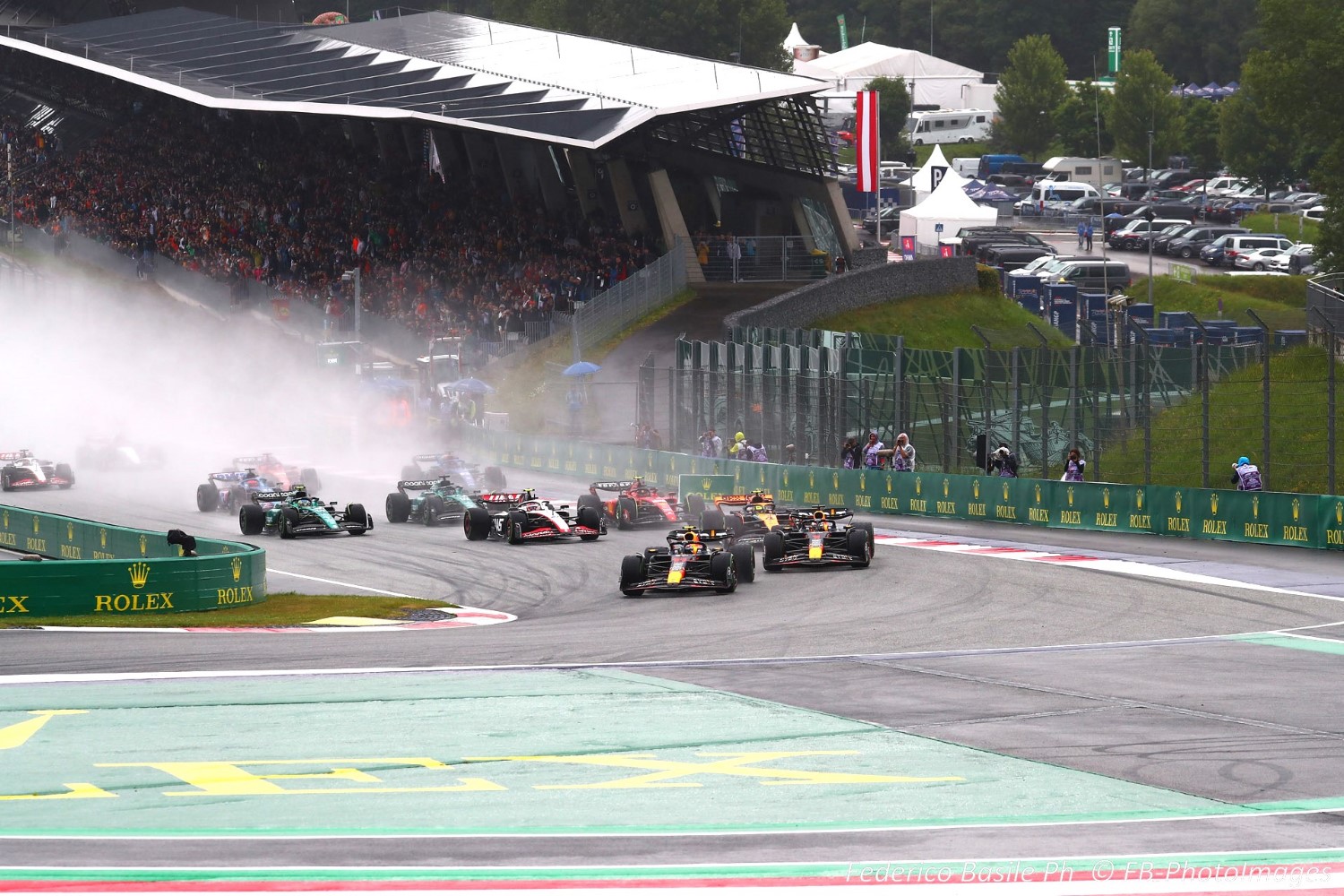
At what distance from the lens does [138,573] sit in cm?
2280

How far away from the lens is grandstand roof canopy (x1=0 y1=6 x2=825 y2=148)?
180 ft

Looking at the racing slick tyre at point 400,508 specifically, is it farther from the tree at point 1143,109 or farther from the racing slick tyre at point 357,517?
the tree at point 1143,109

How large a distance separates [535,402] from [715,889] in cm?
4125

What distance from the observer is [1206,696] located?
50.6ft

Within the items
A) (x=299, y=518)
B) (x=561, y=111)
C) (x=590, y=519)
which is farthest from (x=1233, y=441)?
(x=561, y=111)

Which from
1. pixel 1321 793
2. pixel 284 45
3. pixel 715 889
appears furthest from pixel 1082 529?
pixel 284 45

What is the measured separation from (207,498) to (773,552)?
50.9 ft

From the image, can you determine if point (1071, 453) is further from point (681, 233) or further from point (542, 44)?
point (542, 44)

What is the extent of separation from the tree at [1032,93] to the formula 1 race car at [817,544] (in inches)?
3355

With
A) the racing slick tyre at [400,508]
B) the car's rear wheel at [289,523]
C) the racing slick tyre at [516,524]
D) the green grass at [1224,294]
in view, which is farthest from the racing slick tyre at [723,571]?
the green grass at [1224,294]

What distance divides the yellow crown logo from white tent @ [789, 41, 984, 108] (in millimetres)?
102389

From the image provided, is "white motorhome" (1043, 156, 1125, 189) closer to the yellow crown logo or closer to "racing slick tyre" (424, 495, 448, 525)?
"racing slick tyre" (424, 495, 448, 525)

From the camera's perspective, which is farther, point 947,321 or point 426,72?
point 426,72

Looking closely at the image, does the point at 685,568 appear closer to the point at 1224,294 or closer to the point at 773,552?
the point at 773,552
